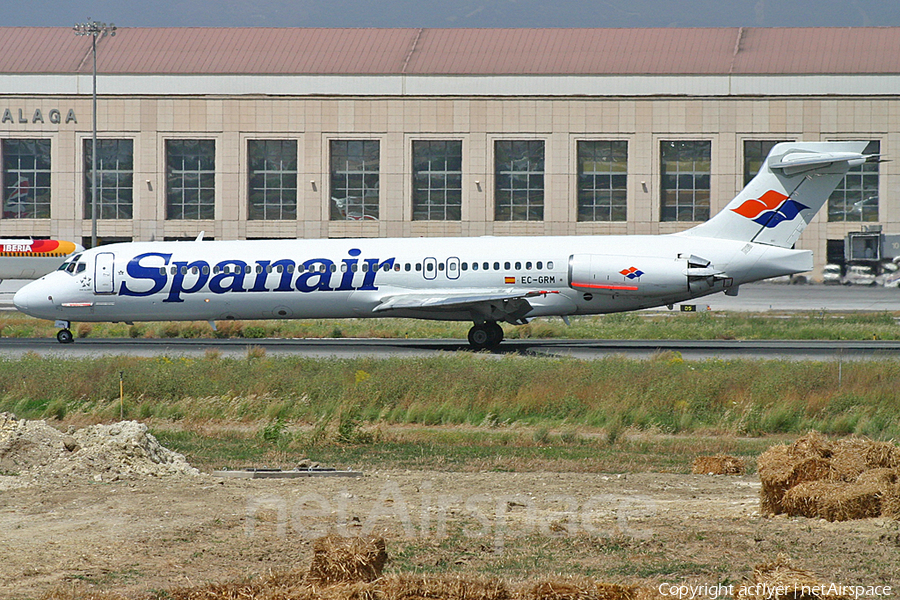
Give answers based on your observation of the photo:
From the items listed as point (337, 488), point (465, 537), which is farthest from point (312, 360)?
point (465, 537)

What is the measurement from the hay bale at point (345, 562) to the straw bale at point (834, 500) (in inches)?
189

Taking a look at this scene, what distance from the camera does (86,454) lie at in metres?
13.3

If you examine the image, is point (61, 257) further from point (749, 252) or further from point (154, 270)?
point (749, 252)

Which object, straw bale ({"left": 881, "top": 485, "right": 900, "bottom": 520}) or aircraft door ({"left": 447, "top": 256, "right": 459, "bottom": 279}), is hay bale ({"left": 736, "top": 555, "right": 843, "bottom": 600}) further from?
aircraft door ({"left": 447, "top": 256, "right": 459, "bottom": 279})

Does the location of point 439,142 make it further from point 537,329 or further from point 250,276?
point 250,276

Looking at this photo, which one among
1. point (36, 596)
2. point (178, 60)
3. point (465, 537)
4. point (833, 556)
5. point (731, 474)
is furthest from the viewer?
point (178, 60)

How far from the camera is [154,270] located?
107ft

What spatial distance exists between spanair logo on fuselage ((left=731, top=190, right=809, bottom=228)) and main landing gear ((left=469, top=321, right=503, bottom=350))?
26.9 feet

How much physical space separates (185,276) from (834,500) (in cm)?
2507

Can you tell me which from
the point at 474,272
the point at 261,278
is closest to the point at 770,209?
the point at 474,272

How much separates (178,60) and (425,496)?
220 feet

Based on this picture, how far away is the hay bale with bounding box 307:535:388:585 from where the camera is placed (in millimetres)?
8016

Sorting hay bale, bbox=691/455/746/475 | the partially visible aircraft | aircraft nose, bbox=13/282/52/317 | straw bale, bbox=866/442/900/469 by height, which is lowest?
hay bale, bbox=691/455/746/475

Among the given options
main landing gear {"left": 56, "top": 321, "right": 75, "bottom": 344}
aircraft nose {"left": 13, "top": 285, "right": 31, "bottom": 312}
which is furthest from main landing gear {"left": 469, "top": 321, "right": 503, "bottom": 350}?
aircraft nose {"left": 13, "top": 285, "right": 31, "bottom": 312}
